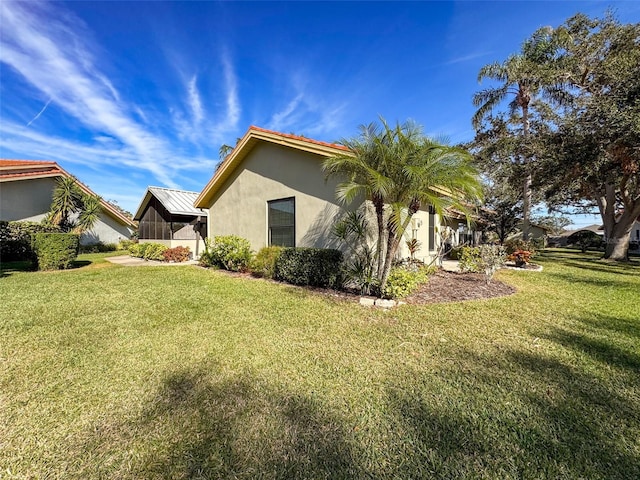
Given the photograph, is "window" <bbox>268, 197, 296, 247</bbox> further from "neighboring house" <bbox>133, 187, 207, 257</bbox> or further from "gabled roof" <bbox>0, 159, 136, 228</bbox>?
"gabled roof" <bbox>0, 159, 136, 228</bbox>

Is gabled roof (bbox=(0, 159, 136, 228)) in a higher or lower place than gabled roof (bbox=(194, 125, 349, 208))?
higher

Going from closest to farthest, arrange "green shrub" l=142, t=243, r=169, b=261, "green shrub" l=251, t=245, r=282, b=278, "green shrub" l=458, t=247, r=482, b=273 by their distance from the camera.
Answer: "green shrub" l=251, t=245, r=282, b=278
"green shrub" l=458, t=247, r=482, b=273
"green shrub" l=142, t=243, r=169, b=261

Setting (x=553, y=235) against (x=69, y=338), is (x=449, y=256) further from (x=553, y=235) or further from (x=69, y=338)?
(x=553, y=235)

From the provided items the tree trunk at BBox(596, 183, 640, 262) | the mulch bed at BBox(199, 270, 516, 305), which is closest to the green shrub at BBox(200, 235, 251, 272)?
the mulch bed at BBox(199, 270, 516, 305)

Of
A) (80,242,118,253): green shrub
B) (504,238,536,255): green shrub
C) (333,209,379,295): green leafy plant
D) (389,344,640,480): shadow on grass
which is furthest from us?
(80,242,118,253): green shrub

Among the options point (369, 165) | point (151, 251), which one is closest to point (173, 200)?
point (151, 251)

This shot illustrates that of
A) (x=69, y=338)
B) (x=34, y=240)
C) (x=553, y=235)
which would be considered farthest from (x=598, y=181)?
(x=553, y=235)

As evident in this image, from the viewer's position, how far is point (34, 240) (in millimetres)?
11297

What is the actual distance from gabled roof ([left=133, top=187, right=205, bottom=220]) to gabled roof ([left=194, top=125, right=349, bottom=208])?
4468 millimetres

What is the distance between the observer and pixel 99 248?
2127 centimetres

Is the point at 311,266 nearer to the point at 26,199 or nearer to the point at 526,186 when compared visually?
the point at 526,186

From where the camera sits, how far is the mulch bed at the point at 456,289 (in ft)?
21.8

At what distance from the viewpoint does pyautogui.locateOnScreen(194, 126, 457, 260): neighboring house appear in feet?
27.8

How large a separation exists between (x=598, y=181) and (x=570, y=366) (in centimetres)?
1445
